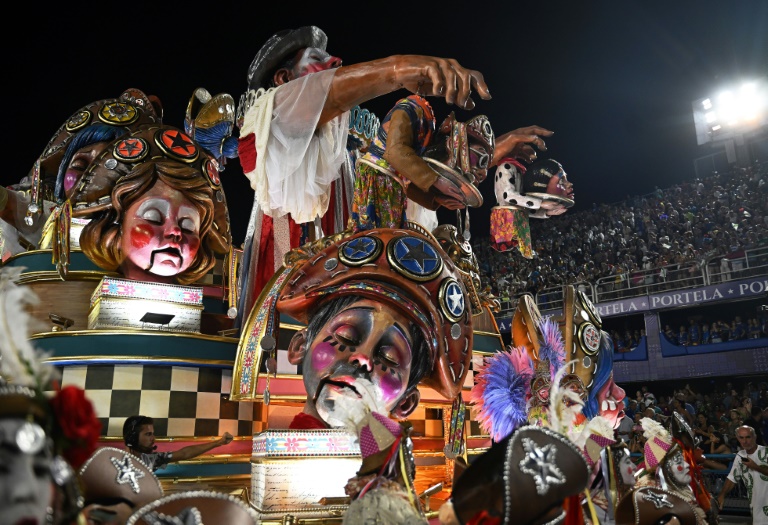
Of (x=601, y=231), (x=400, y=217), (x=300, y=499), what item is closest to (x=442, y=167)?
(x=400, y=217)

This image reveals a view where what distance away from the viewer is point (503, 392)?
3.55m

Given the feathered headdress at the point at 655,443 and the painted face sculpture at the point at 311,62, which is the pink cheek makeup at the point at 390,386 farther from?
the painted face sculpture at the point at 311,62

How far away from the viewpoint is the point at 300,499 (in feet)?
8.77

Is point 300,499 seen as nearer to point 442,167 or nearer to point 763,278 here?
point 442,167

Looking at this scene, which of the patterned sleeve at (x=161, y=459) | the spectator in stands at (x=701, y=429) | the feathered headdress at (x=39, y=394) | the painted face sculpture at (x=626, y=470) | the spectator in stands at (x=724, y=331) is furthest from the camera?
the spectator in stands at (x=724, y=331)

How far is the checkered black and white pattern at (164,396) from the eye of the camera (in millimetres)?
3016

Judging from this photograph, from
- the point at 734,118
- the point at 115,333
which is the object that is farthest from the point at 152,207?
the point at 734,118

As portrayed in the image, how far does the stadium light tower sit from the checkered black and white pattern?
1661cm

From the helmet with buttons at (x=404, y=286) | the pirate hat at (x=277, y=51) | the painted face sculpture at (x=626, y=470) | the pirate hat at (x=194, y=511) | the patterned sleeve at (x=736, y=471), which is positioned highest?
the pirate hat at (x=277, y=51)

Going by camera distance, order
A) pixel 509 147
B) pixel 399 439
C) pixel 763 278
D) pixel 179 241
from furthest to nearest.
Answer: pixel 763 278, pixel 509 147, pixel 179 241, pixel 399 439

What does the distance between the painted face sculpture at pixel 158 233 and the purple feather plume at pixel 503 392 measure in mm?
1693

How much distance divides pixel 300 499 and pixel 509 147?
2420 mm

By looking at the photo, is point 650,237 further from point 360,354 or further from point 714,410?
point 360,354

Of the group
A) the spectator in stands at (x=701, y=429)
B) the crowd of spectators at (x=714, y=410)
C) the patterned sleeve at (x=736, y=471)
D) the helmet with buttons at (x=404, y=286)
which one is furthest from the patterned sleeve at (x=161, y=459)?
the spectator in stands at (x=701, y=429)
